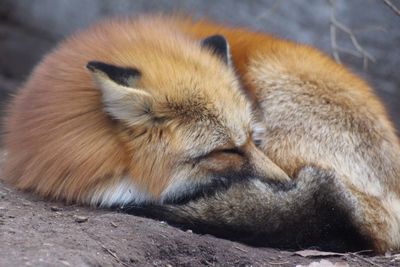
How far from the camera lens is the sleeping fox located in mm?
3209

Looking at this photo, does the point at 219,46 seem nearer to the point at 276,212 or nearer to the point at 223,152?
the point at 223,152

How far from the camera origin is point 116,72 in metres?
3.12

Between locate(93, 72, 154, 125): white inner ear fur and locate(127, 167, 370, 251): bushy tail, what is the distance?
448mm

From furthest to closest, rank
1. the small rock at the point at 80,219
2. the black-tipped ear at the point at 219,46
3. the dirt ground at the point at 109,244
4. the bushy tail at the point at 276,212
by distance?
the black-tipped ear at the point at 219,46, the bushy tail at the point at 276,212, the small rock at the point at 80,219, the dirt ground at the point at 109,244

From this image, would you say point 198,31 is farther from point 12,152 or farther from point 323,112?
point 12,152

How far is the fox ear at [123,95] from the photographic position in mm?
3083

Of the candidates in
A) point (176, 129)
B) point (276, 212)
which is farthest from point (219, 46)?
point (276, 212)

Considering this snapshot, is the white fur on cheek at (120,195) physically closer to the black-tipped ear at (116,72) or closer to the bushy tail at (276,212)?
the bushy tail at (276,212)

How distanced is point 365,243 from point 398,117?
2786mm

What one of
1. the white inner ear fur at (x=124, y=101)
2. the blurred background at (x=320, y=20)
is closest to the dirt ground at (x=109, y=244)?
the white inner ear fur at (x=124, y=101)

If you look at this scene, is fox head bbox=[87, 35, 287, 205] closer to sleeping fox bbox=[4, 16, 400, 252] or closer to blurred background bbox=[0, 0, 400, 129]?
sleeping fox bbox=[4, 16, 400, 252]

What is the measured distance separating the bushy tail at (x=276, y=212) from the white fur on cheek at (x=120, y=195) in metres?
0.06

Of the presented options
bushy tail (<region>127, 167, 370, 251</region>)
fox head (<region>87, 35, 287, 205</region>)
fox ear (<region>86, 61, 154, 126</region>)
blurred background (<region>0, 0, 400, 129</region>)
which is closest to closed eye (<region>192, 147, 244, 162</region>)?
fox head (<region>87, 35, 287, 205</region>)

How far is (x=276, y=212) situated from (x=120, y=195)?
75 cm
